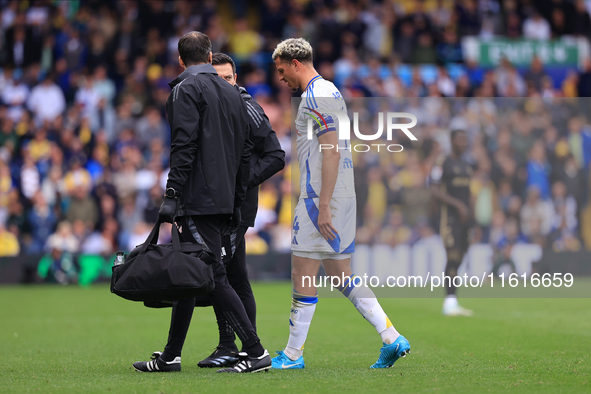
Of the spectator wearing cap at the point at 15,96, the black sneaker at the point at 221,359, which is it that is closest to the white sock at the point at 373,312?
the black sneaker at the point at 221,359

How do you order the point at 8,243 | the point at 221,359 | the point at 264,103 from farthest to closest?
the point at 264,103 < the point at 8,243 < the point at 221,359

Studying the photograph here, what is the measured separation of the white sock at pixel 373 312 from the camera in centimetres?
554

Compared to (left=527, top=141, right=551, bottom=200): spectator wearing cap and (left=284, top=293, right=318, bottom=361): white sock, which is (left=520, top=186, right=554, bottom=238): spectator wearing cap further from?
(left=284, top=293, right=318, bottom=361): white sock

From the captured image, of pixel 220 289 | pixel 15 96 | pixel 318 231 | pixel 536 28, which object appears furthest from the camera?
pixel 536 28

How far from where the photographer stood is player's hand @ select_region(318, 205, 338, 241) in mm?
5461

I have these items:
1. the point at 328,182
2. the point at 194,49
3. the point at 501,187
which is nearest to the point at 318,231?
the point at 328,182

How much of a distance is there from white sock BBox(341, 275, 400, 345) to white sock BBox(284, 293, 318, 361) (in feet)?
1.06

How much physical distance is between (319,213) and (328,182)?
0.75ft

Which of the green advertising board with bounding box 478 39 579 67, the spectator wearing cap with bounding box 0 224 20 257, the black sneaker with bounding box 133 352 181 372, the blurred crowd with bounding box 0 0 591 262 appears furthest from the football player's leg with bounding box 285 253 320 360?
the green advertising board with bounding box 478 39 579 67

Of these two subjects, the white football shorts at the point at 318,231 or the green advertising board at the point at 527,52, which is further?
the green advertising board at the point at 527,52

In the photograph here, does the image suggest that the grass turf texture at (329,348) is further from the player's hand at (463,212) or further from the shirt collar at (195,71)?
the shirt collar at (195,71)

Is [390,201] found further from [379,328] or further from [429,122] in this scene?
[379,328]

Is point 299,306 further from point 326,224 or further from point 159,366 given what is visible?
point 159,366

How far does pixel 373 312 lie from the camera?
18.2 feet
